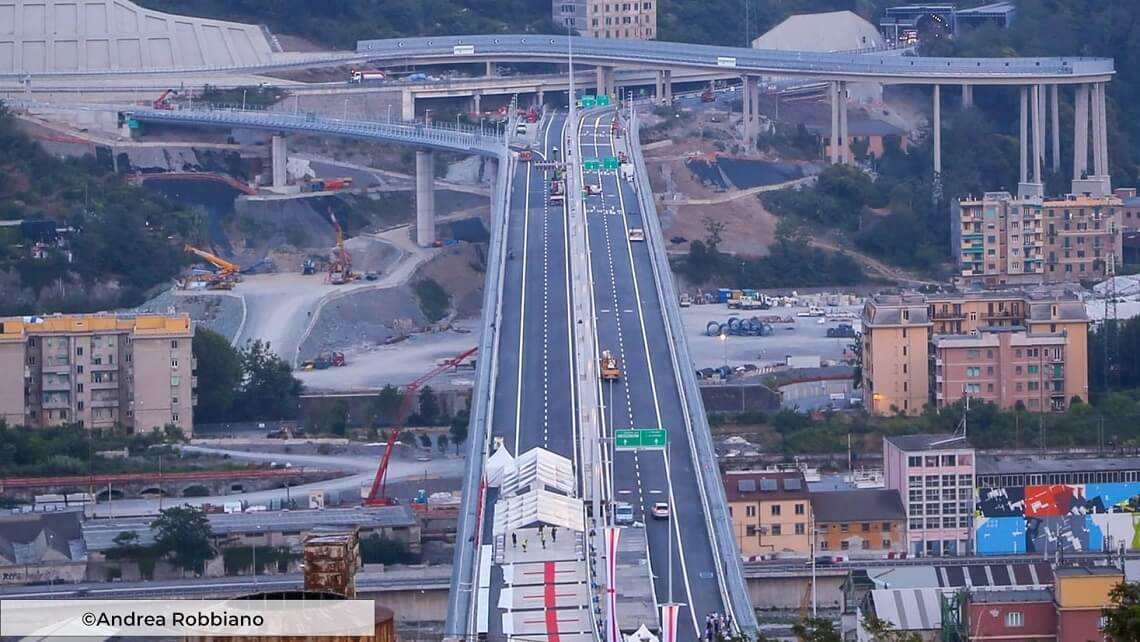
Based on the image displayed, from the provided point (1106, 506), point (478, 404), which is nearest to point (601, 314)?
point (478, 404)

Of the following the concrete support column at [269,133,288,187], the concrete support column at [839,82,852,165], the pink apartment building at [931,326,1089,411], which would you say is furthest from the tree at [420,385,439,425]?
the concrete support column at [839,82,852,165]

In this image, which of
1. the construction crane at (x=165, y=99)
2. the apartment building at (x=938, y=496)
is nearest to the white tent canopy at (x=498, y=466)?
the apartment building at (x=938, y=496)

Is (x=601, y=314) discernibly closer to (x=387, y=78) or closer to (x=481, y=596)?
(x=481, y=596)

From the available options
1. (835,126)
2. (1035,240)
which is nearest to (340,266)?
(1035,240)

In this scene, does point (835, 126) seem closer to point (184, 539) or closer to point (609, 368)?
point (609, 368)

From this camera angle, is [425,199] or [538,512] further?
[425,199]

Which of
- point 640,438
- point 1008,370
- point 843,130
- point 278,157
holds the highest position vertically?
point 843,130
